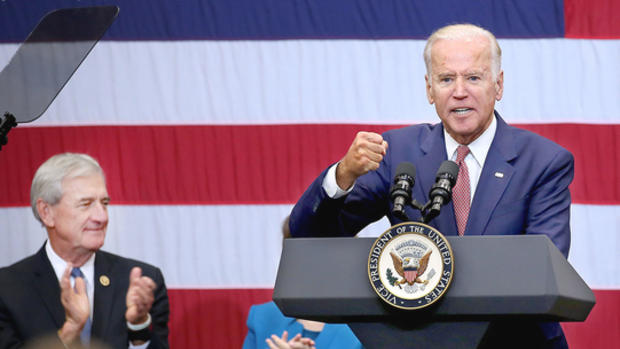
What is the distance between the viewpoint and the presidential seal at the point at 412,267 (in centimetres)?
141

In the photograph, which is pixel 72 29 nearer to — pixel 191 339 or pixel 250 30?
pixel 250 30

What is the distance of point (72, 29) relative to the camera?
222cm

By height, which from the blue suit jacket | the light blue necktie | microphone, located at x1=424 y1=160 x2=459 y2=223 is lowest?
the blue suit jacket

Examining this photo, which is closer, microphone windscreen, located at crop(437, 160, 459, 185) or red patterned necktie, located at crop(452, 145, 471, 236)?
microphone windscreen, located at crop(437, 160, 459, 185)

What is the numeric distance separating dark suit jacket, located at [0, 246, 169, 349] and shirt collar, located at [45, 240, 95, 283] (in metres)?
0.02

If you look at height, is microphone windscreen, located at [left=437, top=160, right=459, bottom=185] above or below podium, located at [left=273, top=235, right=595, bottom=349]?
above

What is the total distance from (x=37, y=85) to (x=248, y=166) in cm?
140

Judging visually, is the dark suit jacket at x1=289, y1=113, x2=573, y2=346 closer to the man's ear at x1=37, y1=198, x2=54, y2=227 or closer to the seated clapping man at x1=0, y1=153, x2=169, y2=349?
the seated clapping man at x1=0, y1=153, x2=169, y2=349

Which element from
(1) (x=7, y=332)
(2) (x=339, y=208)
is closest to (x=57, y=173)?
(1) (x=7, y=332)

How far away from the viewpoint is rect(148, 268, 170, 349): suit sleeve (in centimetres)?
287

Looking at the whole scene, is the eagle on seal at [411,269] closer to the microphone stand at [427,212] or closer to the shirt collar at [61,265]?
the microphone stand at [427,212]

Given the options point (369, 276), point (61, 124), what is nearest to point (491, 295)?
point (369, 276)

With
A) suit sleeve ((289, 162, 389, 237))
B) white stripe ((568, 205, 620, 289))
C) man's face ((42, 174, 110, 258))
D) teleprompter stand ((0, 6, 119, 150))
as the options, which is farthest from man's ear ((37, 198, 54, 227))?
white stripe ((568, 205, 620, 289))

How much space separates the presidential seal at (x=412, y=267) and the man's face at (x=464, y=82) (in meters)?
0.48
